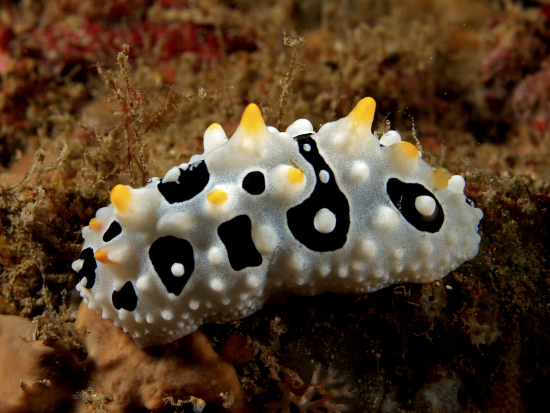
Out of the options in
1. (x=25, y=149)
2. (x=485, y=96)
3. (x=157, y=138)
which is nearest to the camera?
(x=157, y=138)

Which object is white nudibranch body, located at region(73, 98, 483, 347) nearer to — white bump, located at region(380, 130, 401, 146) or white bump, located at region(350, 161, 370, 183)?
white bump, located at region(350, 161, 370, 183)

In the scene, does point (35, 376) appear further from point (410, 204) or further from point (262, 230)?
point (410, 204)

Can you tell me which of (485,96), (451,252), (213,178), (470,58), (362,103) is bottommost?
(485,96)

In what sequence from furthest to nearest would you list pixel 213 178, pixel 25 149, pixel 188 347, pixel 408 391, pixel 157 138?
pixel 25 149, pixel 157 138, pixel 408 391, pixel 188 347, pixel 213 178

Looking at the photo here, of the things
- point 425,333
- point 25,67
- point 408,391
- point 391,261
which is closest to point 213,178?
point 391,261

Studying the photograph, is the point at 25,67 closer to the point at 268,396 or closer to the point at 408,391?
the point at 268,396

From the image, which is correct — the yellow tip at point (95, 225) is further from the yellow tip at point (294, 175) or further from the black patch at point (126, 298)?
the yellow tip at point (294, 175)
